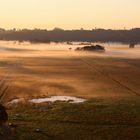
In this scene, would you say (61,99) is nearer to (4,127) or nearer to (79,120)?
(79,120)

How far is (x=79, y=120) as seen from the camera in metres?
21.1

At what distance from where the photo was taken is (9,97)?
95.6 ft

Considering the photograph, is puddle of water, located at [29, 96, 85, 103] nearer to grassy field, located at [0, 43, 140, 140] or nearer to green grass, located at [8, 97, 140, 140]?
grassy field, located at [0, 43, 140, 140]

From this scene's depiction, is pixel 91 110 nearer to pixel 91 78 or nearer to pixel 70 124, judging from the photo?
pixel 70 124

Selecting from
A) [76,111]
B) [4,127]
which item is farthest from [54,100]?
[4,127]

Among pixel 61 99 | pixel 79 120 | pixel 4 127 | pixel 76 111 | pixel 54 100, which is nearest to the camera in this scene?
pixel 4 127

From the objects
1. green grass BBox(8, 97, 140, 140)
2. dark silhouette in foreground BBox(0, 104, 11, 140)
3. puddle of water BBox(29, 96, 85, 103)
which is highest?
dark silhouette in foreground BBox(0, 104, 11, 140)

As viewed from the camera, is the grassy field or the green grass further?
the grassy field

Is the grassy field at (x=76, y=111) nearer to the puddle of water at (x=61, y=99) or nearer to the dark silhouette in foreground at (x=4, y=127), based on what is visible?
→ the dark silhouette in foreground at (x=4, y=127)

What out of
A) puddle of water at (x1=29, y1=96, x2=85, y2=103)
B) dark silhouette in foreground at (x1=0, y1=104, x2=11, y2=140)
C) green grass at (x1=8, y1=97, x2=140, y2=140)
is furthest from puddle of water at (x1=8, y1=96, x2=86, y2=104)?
dark silhouette in foreground at (x1=0, y1=104, x2=11, y2=140)

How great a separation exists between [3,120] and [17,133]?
803 millimetres

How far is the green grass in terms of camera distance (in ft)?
61.7

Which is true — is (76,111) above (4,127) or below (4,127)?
below

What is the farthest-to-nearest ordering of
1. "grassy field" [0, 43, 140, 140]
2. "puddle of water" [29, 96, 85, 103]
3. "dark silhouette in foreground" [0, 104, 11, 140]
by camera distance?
"puddle of water" [29, 96, 85, 103], "grassy field" [0, 43, 140, 140], "dark silhouette in foreground" [0, 104, 11, 140]
